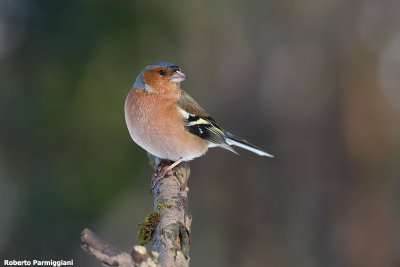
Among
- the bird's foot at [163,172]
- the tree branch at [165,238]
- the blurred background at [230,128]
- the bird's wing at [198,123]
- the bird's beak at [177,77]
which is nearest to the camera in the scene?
the tree branch at [165,238]

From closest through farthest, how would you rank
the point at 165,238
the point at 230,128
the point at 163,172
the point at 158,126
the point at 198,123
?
1. the point at 165,238
2. the point at 163,172
3. the point at 158,126
4. the point at 198,123
5. the point at 230,128

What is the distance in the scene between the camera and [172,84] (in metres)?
4.63

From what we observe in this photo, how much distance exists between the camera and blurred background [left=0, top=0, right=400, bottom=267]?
8430 mm

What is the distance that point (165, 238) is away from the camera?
288cm

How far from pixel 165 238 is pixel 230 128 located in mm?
6747

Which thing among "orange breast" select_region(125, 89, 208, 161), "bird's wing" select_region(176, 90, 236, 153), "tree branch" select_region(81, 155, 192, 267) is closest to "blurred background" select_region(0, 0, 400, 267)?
"bird's wing" select_region(176, 90, 236, 153)

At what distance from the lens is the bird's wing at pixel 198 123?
4.66 m

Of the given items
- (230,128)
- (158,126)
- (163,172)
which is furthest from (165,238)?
(230,128)

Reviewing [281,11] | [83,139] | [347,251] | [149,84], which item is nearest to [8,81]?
[83,139]

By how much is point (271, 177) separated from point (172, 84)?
5.18m

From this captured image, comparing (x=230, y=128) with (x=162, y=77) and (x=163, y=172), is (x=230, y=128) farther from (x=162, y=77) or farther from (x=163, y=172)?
(x=163, y=172)

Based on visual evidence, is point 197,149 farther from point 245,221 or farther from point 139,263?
point 245,221

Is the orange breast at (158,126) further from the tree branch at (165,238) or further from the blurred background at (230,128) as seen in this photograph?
the blurred background at (230,128)

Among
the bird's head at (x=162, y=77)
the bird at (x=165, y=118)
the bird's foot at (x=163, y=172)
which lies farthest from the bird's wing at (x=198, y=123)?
the bird's foot at (x=163, y=172)
